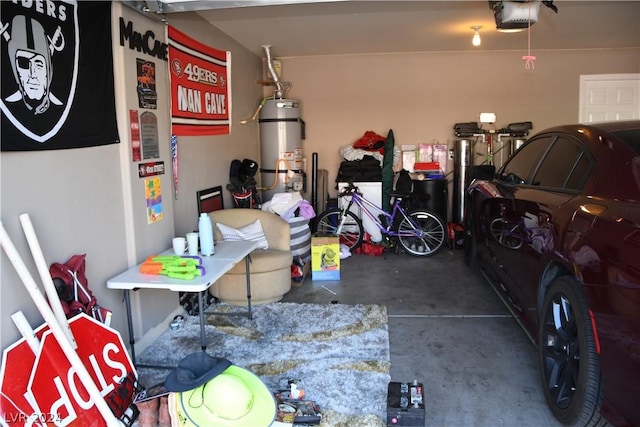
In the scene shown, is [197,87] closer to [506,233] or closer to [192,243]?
[192,243]

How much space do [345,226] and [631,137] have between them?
3.93 m

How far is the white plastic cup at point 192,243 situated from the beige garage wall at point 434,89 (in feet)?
12.8

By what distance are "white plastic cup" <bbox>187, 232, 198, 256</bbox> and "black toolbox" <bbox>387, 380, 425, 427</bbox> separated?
154 cm

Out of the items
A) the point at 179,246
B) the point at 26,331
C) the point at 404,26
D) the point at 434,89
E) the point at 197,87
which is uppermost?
the point at 404,26

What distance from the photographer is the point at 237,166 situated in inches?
206

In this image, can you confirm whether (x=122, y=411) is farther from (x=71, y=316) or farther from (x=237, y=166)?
(x=237, y=166)

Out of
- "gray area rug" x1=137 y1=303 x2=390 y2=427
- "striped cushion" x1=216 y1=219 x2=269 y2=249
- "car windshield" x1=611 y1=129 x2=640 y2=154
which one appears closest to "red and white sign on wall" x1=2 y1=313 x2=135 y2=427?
"gray area rug" x1=137 y1=303 x2=390 y2=427

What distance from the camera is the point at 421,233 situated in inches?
220

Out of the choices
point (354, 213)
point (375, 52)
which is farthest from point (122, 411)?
point (375, 52)

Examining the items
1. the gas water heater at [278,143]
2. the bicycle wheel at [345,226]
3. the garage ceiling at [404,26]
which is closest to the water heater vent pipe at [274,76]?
the gas water heater at [278,143]

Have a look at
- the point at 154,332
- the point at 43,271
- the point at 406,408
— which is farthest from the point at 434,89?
the point at 43,271

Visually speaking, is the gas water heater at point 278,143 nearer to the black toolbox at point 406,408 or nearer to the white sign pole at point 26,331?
the black toolbox at point 406,408

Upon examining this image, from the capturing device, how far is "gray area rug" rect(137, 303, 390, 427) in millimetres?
2588

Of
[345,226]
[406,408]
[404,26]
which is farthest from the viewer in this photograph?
[345,226]
